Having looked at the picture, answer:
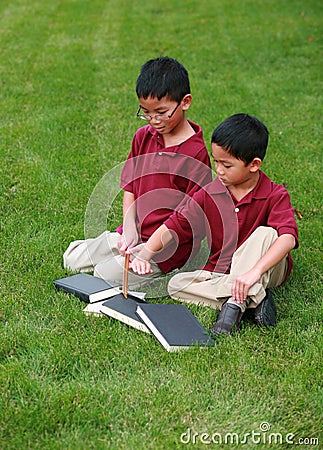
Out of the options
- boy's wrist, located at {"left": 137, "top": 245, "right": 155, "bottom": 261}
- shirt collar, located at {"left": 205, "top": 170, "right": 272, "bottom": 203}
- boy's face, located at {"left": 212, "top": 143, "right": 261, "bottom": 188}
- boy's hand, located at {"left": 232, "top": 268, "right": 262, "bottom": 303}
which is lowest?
boy's wrist, located at {"left": 137, "top": 245, "right": 155, "bottom": 261}

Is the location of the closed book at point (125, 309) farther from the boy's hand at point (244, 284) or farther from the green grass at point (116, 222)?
the boy's hand at point (244, 284)

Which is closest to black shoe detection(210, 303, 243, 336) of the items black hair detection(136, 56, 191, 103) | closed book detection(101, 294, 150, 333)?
closed book detection(101, 294, 150, 333)

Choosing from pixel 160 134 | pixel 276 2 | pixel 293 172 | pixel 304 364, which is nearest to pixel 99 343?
pixel 304 364

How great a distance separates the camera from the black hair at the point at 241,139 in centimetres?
294

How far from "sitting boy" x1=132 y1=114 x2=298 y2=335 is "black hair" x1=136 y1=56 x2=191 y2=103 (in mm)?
333

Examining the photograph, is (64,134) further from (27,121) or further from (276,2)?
(276,2)

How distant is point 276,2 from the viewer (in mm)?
10297

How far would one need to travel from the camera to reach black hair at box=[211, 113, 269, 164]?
2.94m

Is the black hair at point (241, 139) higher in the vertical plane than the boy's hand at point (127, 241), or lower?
higher

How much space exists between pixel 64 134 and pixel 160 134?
6.62 feet

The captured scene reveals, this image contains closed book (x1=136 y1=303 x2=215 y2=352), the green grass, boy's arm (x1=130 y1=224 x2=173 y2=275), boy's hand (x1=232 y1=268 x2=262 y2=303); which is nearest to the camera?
the green grass

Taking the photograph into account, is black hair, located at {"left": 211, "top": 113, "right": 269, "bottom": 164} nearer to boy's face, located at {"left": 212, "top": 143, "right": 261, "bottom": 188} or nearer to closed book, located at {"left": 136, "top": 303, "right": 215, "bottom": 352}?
boy's face, located at {"left": 212, "top": 143, "right": 261, "bottom": 188}

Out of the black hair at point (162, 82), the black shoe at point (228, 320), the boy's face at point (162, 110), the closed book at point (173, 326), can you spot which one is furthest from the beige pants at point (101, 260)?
the black hair at point (162, 82)

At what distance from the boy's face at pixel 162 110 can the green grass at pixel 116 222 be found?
923 mm
